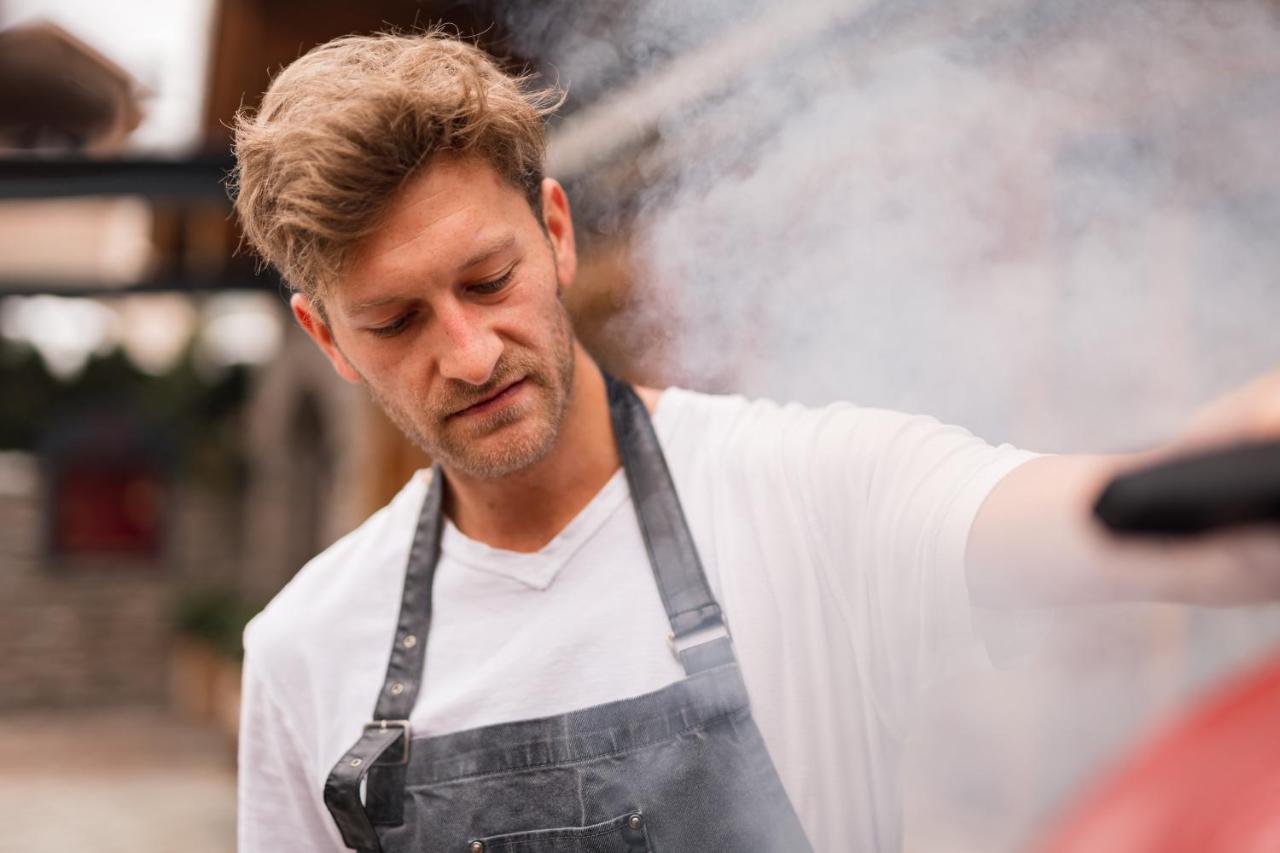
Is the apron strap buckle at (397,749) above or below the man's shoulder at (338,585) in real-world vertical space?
below

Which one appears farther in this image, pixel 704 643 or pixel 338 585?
pixel 338 585

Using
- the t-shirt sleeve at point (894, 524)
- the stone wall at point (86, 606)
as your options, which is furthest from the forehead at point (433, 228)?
the stone wall at point (86, 606)

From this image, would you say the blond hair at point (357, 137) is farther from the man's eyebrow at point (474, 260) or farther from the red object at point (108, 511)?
the red object at point (108, 511)

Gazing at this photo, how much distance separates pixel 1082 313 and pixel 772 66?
0.61 meters

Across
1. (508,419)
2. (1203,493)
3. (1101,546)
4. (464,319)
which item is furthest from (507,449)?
(1203,493)

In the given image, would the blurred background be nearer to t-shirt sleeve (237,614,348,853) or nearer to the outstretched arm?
the outstretched arm

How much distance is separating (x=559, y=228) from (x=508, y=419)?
32cm

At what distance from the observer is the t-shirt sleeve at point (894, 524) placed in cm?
109

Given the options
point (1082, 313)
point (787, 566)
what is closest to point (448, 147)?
point (787, 566)

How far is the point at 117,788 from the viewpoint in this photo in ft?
25.5

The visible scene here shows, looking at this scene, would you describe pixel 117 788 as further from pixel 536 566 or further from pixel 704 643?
pixel 704 643

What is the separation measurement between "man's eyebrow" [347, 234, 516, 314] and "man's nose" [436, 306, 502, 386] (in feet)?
0.18

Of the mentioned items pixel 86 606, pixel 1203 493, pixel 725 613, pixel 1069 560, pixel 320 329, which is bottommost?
pixel 1203 493

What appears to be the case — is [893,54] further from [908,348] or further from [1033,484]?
[1033,484]
